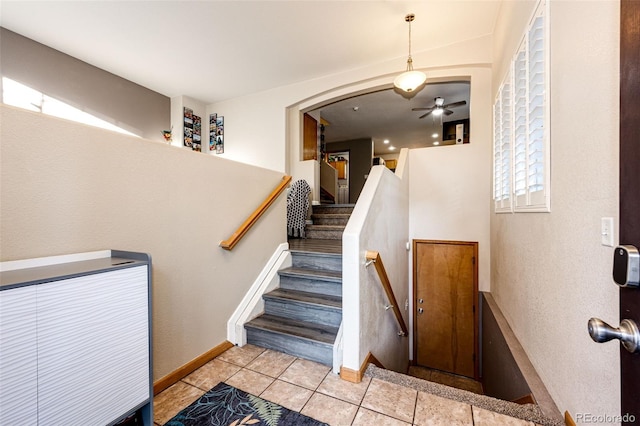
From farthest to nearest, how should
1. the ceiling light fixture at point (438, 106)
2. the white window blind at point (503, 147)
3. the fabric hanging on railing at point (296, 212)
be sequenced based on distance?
1. the ceiling light fixture at point (438, 106)
2. the fabric hanging on railing at point (296, 212)
3. the white window blind at point (503, 147)

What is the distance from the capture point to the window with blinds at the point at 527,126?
66.9 inches

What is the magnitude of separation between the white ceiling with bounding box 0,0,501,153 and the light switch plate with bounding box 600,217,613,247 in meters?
3.33

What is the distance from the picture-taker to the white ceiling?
10.5ft

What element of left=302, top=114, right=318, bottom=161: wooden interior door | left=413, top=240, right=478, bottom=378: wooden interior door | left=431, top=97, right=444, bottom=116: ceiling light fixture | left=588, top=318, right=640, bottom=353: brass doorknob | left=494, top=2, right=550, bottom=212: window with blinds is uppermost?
left=431, top=97, right=444, bottom=116: ceiling light fixture

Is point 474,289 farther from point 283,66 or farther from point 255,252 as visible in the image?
point 283,66

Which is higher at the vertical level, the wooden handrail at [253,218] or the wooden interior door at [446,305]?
the wooden handrail at [253,218]

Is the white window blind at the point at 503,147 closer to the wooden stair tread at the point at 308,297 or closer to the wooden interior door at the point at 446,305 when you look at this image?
the wooden interior door at the point at 446,305

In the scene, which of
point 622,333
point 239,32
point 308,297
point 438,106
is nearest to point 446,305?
point 308,297

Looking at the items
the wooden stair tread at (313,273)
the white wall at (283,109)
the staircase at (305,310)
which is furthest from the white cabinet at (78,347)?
the white wall at (283,109)

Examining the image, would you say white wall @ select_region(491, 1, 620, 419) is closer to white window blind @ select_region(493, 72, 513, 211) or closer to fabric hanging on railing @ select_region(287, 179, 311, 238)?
white window blind @ select_region(493, 72, 513, 211)

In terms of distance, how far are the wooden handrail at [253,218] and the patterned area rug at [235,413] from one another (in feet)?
3.70

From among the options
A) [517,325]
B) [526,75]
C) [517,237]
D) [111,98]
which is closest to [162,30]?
[111,98]

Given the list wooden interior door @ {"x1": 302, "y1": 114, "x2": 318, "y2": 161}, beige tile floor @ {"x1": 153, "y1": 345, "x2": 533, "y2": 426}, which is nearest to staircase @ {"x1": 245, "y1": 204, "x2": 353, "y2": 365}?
beige tile floor @ {"x1": 153, "y1": 345, "x2": 533, "y2": 426}

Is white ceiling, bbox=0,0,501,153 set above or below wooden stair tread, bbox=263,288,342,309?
above
